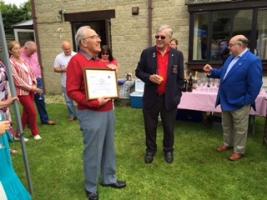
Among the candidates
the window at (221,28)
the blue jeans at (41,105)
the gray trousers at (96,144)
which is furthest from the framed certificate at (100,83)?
the window at (221,28)

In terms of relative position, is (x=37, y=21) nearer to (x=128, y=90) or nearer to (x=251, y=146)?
(x=128, y=90)

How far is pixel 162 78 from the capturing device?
11.4ft

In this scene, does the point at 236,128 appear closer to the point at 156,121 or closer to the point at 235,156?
the point at 235,156

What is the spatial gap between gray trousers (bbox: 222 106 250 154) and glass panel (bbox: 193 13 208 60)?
11.4 feet

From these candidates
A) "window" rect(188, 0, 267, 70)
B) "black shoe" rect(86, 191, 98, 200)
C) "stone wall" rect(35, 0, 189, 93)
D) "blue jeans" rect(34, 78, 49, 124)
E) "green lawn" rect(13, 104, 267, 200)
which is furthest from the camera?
"stone wall" rect(35, 0, 189, 93)

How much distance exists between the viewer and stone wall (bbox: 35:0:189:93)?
7.34 meters

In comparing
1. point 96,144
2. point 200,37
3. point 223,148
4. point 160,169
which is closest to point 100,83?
point 96,144

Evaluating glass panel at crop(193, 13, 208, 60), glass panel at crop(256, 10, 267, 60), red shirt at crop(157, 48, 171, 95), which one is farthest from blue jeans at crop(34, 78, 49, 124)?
glass panel at crop(256, 10, 267, 60)

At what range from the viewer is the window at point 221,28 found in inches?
260

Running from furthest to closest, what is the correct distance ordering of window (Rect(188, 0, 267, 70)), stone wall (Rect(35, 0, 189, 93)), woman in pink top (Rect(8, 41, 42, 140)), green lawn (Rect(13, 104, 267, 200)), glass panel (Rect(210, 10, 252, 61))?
stone wall (Rect(35, 0, 189, 93)) → glass panel (Rect(210, 10, 252, 61)) → window (Rect(188, 0, 267, 70)) → woman in pink top (Rect(8, 41, 42, 140)) → green lawn (Rect(13, 104, 267, 200))

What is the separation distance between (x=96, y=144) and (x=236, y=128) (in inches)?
81.4

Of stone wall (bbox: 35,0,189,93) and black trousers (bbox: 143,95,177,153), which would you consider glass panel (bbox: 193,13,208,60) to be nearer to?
stone wall (bbox: 35,0,189,93)

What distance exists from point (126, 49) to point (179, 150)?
4.54m

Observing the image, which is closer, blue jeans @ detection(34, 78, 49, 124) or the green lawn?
the green lawn
